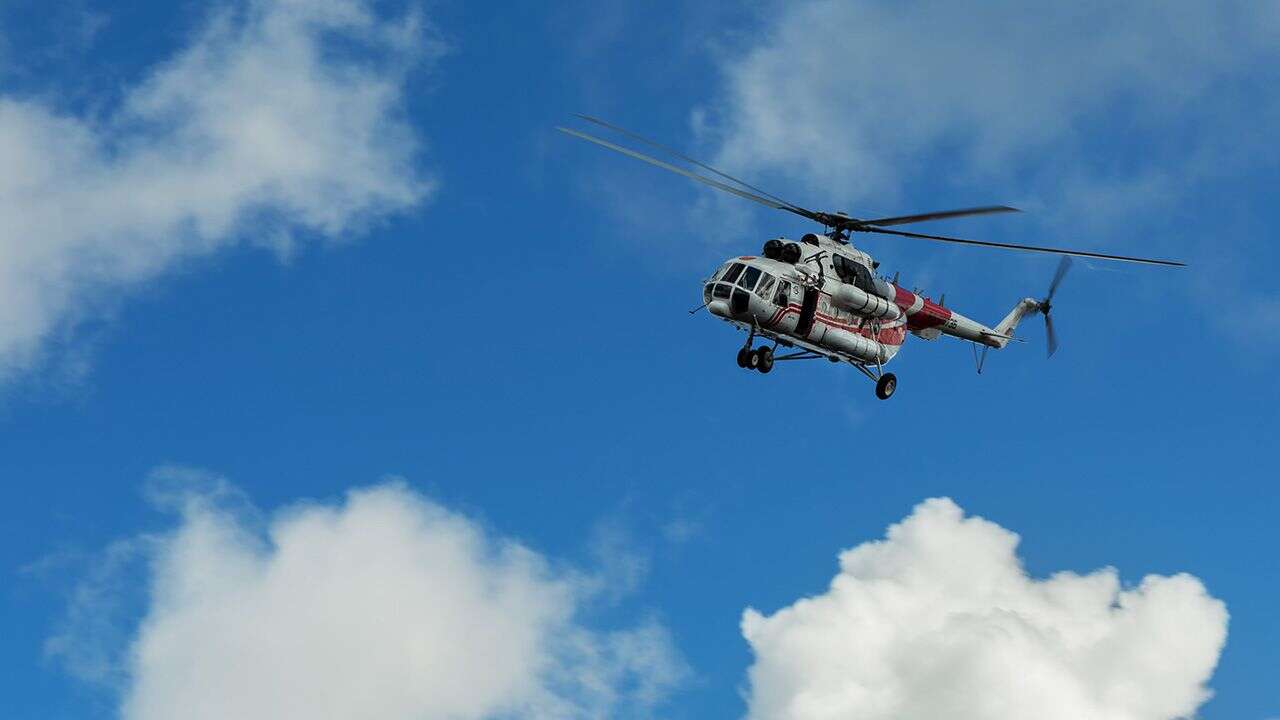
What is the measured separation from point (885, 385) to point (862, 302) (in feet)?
21.2

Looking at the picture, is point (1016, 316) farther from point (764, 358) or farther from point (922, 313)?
point (764, 358)

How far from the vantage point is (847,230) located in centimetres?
7812

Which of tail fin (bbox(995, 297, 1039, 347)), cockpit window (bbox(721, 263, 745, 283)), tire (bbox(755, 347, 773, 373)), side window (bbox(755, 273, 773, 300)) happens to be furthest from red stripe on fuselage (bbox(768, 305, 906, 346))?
tail fin (bbox(995, 297, 1039, 347))

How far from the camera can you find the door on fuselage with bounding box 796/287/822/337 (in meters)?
73.1

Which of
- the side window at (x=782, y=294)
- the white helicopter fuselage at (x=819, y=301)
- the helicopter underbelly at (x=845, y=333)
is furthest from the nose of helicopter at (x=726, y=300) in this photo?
the side window at (x=782, y=294)

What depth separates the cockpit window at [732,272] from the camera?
70.6m

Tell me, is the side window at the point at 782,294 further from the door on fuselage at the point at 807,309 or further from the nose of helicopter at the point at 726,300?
the nose of helicopter at the point at 726,300

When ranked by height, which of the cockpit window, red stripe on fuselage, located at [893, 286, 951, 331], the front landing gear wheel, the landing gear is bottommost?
the landing gear

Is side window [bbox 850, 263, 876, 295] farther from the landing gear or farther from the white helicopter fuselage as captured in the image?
the landing gear

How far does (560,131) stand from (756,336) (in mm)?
14990

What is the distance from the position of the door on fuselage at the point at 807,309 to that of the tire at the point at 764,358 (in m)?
1.81

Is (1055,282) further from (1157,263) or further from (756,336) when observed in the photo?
(756,336)

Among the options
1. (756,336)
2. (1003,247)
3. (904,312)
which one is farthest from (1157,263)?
(756,336)

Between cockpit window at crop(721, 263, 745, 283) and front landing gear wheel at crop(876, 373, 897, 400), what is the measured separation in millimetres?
13969
